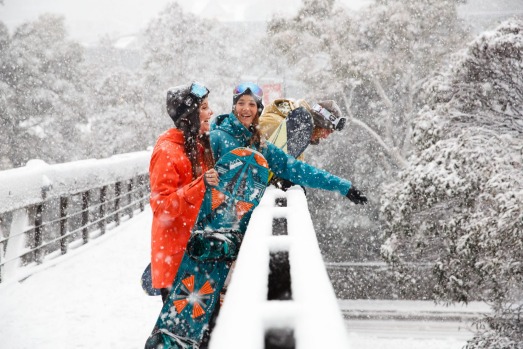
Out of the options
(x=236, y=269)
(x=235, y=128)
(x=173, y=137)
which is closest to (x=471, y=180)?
(x=235, y=128)

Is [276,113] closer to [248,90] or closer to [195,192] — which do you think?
[248,90]

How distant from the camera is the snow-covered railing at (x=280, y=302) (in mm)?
660

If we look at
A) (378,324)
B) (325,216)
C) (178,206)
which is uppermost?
(178,206)

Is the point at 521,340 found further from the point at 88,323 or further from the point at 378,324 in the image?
the point at 378,324

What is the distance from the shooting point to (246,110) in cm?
255

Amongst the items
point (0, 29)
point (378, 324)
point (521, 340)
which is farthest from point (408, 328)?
point (0, 29)

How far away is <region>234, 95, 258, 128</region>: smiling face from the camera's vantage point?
99.3 inches

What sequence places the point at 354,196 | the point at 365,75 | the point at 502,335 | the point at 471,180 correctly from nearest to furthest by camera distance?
1. the point at 354,196
2. the point at 502,335
3. the point at 471,180
4. the point at 365,75

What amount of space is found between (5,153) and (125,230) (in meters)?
15.2

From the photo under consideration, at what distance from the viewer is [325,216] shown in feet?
66.3

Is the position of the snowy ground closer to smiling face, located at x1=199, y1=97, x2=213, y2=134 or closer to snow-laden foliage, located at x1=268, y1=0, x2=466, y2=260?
smiling face, located at x1=199, y1=97, x2=213, y2=134

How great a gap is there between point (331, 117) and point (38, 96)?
19.9 m

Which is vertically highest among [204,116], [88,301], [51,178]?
[204,116]

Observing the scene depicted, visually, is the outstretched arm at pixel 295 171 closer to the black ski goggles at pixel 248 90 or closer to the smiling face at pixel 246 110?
the smiling face at pixel 246 110
